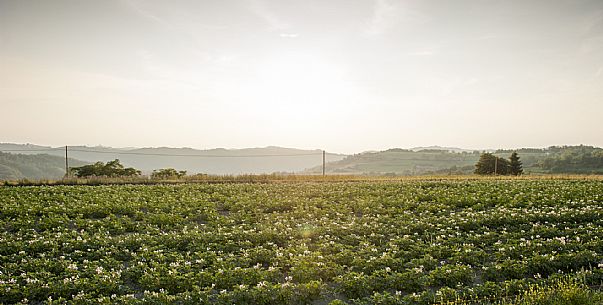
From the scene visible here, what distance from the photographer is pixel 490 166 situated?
5569 cm

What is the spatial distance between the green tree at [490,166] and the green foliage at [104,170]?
43.5 m

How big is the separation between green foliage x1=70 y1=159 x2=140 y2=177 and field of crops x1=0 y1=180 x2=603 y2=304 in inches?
624

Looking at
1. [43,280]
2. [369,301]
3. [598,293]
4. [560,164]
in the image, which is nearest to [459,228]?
[598,293]

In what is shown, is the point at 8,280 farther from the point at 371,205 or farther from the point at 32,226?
the point at 371,205

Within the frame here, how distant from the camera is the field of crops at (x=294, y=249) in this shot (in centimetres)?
928

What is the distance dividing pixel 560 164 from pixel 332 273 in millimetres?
108118

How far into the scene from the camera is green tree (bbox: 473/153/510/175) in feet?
181

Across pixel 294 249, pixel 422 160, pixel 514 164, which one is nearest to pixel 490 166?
pixel 514 164

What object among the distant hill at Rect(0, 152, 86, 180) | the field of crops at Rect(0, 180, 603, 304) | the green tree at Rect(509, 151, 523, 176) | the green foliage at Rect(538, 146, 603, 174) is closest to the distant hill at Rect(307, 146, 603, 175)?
the green foliage at Rect(538, 146, 603, 174)

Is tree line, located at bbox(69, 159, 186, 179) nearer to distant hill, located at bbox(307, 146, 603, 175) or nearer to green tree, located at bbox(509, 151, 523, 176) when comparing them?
green tree, located at bbox(509, 151, 523, 176)

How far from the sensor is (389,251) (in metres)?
12.0

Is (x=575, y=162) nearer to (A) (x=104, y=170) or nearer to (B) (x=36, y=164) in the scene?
(A) (x=104, y=170)

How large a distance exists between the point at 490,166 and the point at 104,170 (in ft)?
156

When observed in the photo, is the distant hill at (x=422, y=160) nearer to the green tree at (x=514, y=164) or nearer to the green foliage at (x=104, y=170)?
the green tree at (x=514, y=164)
